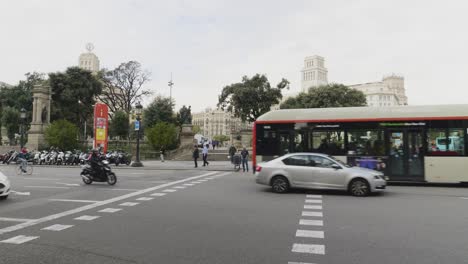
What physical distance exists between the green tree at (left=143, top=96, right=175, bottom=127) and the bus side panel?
154ft

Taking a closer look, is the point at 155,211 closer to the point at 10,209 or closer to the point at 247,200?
the point at 247,200

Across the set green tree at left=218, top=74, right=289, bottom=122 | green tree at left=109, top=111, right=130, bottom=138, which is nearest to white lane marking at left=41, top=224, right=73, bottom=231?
green tree at left=218, top=74, right=289, bottom=122

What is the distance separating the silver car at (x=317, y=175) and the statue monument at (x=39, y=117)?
3685 centimetres

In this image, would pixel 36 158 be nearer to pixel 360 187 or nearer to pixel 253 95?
pixel 360 187

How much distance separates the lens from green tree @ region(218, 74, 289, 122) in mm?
52812

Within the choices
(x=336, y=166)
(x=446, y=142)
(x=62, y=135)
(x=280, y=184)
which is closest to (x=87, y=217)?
(x=280, y=184)

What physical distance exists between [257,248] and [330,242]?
1.35 m

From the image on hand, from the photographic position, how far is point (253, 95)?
52.8 m

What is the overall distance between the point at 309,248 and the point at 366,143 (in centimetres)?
1032

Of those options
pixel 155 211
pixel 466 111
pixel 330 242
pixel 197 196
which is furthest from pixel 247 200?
pixel 466 111

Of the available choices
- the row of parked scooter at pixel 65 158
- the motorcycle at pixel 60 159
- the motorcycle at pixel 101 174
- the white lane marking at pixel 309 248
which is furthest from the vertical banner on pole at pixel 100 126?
the white lane marking at pixel 309 248

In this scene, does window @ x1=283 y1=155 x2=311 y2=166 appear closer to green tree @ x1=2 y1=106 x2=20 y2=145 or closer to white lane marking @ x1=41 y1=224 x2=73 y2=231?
white lane marking @ x1=41 y1=224 x2=73 y2=231

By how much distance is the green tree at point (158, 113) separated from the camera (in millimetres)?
57562

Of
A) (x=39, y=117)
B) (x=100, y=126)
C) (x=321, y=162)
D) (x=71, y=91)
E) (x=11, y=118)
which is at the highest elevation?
(x=71, y=91)
